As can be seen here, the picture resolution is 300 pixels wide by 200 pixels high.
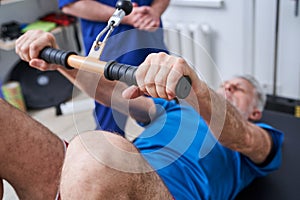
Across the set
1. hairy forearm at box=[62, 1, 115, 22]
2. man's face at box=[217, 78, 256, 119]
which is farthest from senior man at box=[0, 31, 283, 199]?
hairy forearm at box=[62, 1, 115, 22]

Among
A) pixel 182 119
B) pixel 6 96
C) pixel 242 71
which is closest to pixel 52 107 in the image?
pixel 6 96

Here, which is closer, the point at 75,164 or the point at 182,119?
the point at 75,164

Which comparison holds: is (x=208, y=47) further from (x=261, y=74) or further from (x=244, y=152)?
(x=244, y=152)

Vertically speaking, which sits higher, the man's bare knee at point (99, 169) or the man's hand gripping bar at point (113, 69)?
the man's hand gripping bar at point (113, 69)

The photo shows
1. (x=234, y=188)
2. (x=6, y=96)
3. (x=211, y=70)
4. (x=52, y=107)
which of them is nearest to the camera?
(x=211, y=70)

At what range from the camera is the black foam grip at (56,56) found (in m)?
0.83

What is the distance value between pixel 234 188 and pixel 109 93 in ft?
1.80

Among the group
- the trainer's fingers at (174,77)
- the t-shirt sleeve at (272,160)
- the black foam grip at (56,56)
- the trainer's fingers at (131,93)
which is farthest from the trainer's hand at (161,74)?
the t-shirt sleeve at (272,160)

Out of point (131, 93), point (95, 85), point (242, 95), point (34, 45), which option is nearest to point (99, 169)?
point (131, 93)

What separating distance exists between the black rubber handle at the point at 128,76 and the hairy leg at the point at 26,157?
0.38 meters

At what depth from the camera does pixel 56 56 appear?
0.87 m

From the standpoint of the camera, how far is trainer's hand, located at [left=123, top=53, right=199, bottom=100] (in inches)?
23.4

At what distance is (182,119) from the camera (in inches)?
41.3

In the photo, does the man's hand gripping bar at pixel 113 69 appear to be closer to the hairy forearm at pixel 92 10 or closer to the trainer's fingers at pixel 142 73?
the trainer's fingers at pixel 142 73
